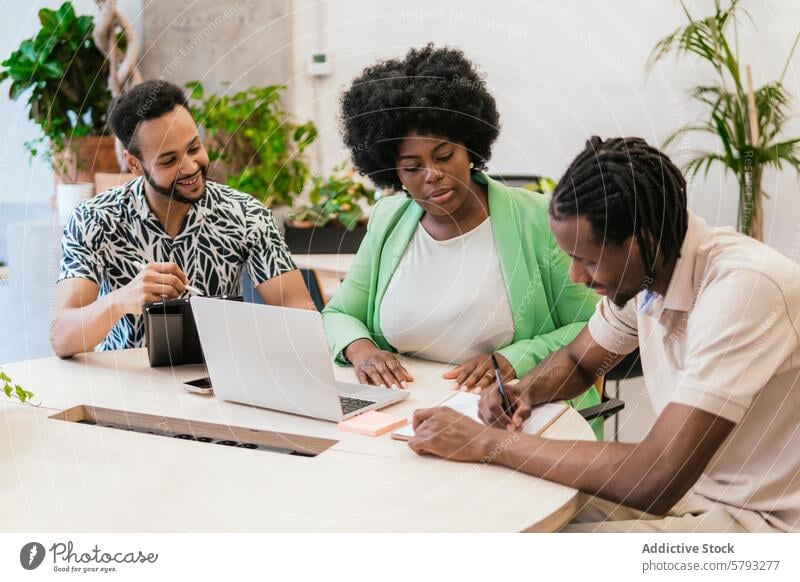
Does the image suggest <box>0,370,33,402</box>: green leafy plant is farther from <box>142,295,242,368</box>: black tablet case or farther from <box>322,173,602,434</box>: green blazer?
<box>322,173,602,434</box>: green blazer

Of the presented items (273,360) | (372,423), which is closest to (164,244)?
(273,360)

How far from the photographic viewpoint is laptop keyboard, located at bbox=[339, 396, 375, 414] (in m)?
1.60

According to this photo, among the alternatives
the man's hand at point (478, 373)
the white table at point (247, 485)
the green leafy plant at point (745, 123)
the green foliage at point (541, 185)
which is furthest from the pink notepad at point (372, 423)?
the green foliage at point (541, 185)

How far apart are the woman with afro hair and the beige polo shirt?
417 millimetres

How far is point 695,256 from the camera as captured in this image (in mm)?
1358

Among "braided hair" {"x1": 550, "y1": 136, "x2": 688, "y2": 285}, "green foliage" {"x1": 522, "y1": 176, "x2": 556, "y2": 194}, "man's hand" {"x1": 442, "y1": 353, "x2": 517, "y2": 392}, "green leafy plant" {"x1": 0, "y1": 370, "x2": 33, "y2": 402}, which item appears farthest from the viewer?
"green foliage" {"x1": 522, "y1": 176, "x2": 556, "y2": 194}

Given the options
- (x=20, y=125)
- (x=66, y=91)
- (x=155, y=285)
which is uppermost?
(x=66, y=91)

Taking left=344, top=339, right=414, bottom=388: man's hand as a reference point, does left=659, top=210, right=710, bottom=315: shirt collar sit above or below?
above

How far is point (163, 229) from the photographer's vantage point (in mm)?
2203

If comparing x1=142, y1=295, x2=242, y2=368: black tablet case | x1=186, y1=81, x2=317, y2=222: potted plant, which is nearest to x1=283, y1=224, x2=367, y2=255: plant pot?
x1=186, y1=81, x2=317, y2=222: potted plant

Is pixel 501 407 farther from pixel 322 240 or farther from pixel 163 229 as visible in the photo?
pixel 322 240

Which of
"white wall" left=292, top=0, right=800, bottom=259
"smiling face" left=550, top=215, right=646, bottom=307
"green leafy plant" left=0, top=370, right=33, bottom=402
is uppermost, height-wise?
"white wall" left=292, top=0, right=800, bottom=259

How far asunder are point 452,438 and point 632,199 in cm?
46

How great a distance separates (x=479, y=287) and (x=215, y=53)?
2.62 m
